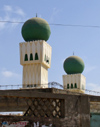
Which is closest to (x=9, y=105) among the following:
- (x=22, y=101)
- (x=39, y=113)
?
(x=22, y=101)

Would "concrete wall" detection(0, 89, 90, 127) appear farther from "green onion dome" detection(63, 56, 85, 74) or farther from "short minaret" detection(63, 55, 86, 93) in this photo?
"green onion dome" detection(63, 56, 85, 74)

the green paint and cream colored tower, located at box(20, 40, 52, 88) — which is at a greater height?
cream colored tower, located at box(20, 40, 52, 88)

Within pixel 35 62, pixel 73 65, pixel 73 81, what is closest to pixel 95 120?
pixel 35 62

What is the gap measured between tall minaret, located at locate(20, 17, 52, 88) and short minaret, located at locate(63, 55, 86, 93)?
7.05 m

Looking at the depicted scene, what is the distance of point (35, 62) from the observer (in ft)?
107

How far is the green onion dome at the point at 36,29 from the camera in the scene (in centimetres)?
3209

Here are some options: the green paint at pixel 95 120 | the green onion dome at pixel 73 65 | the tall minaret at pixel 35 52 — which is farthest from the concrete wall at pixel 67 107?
the green onion dome at pixel 73 65

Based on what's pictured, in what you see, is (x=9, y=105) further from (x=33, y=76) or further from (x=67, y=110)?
(x=33, y=76)

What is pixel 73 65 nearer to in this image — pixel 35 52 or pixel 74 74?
pixel 74 74

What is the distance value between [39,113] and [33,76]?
18.4 meters

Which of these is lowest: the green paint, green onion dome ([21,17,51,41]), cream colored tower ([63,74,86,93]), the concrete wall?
the green paint

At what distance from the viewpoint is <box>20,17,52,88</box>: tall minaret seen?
106 feet

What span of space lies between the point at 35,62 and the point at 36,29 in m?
4.16

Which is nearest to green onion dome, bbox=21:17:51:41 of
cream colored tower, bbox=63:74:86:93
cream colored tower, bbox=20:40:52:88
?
cream colored tower, bbox=20:40:52:88
